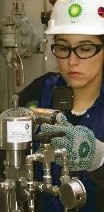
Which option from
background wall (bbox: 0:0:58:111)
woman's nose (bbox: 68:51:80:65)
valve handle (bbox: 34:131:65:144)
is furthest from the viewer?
background wall (bbox: 0:0:58:111)

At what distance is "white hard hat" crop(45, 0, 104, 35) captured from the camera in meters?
1.26

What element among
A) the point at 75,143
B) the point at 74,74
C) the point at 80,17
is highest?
the point at 80,17

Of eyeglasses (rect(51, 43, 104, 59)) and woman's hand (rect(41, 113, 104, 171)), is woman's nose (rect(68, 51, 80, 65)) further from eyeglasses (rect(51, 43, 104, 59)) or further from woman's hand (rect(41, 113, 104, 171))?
woman's hand (rect(41, 113, 104, 171))

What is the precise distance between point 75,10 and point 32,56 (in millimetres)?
1102

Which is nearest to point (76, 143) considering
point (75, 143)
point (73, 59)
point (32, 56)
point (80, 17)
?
point (75, 143)

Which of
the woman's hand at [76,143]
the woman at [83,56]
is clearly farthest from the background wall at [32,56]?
the woman's hand at [76,143]

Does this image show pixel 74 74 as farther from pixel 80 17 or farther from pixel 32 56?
pixel 32 56

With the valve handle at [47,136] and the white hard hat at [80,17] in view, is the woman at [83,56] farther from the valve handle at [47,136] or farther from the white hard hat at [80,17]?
the valve handle at [47,136]

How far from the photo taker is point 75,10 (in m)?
1.28

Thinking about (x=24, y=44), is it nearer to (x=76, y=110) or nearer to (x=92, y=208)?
(x=76, y=110)

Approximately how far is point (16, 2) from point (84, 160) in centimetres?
170

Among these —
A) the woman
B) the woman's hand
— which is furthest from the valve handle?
the woman

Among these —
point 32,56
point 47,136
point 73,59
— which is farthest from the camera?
point 32,56

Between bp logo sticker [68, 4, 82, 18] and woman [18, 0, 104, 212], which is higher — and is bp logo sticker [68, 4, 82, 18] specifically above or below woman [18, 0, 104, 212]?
above
